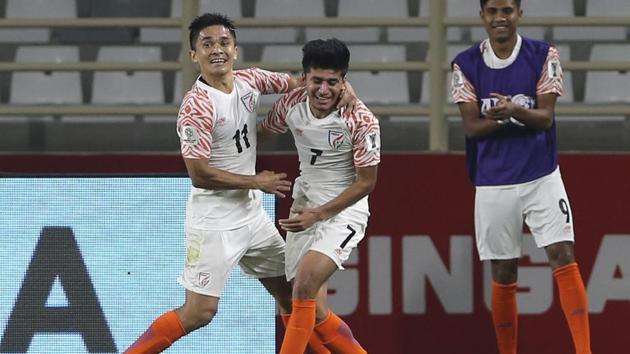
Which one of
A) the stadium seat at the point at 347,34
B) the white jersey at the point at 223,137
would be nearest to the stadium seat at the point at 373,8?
the stadium seat at the point at 347,34

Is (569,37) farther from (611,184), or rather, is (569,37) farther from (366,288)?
(366,288)

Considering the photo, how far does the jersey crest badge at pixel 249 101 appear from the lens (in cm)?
655

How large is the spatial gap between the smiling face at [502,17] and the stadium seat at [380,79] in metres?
2.61

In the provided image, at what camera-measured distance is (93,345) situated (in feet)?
23.8

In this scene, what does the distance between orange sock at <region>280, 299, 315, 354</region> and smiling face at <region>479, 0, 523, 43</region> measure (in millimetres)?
1481

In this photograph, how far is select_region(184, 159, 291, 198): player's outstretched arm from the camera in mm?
6316

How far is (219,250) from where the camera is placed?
6504 millimetres

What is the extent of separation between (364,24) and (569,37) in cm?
216

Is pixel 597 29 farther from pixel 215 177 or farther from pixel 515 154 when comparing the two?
pixel 215 177

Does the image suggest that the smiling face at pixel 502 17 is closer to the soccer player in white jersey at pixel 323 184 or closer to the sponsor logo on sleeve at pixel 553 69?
the sponsor logo on sleeve at pixel 553 69

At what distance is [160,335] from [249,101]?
3.67ft

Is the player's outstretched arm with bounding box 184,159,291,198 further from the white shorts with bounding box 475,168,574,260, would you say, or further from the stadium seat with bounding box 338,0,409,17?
the stadium seat with bounding box 338,0,409,17

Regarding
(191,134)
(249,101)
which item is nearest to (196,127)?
(191,134)

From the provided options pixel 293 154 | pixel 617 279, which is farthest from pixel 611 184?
pixel 293 154
